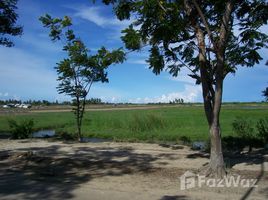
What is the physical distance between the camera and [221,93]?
394 inches

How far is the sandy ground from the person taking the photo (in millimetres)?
8352

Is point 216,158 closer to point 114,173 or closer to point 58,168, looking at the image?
point 114,173

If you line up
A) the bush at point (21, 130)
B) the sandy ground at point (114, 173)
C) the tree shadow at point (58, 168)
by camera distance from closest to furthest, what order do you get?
the sandy ground at point (114, 173) < the tree shadow at point (58, 168) < the bush at point (21, 130)

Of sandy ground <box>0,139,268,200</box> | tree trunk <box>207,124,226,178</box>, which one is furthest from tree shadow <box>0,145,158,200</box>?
tree trunk <box>207,124,226,178</box>

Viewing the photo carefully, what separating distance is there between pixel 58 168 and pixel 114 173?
200 cm

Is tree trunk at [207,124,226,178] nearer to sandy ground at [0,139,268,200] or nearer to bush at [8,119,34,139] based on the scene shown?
sandy ground at [0,139,268,200]

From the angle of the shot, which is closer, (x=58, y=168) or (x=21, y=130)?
(x=58, y=168)

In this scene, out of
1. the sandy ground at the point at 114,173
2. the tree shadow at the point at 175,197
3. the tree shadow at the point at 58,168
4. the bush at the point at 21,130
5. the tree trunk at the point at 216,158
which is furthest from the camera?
the bush at the point at 21,130

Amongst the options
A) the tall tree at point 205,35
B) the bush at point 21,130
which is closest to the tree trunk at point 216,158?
the tall tree at point 205,35

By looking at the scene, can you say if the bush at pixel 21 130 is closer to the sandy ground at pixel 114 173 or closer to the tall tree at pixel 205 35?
the sandy ground at pixel 114 173

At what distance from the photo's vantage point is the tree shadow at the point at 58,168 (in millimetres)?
8727

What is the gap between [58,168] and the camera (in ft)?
38.5

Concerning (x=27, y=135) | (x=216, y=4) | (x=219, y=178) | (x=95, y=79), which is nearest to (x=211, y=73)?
(x=216, y=4)

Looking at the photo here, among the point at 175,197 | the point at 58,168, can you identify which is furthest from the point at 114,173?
the point at 175,197
